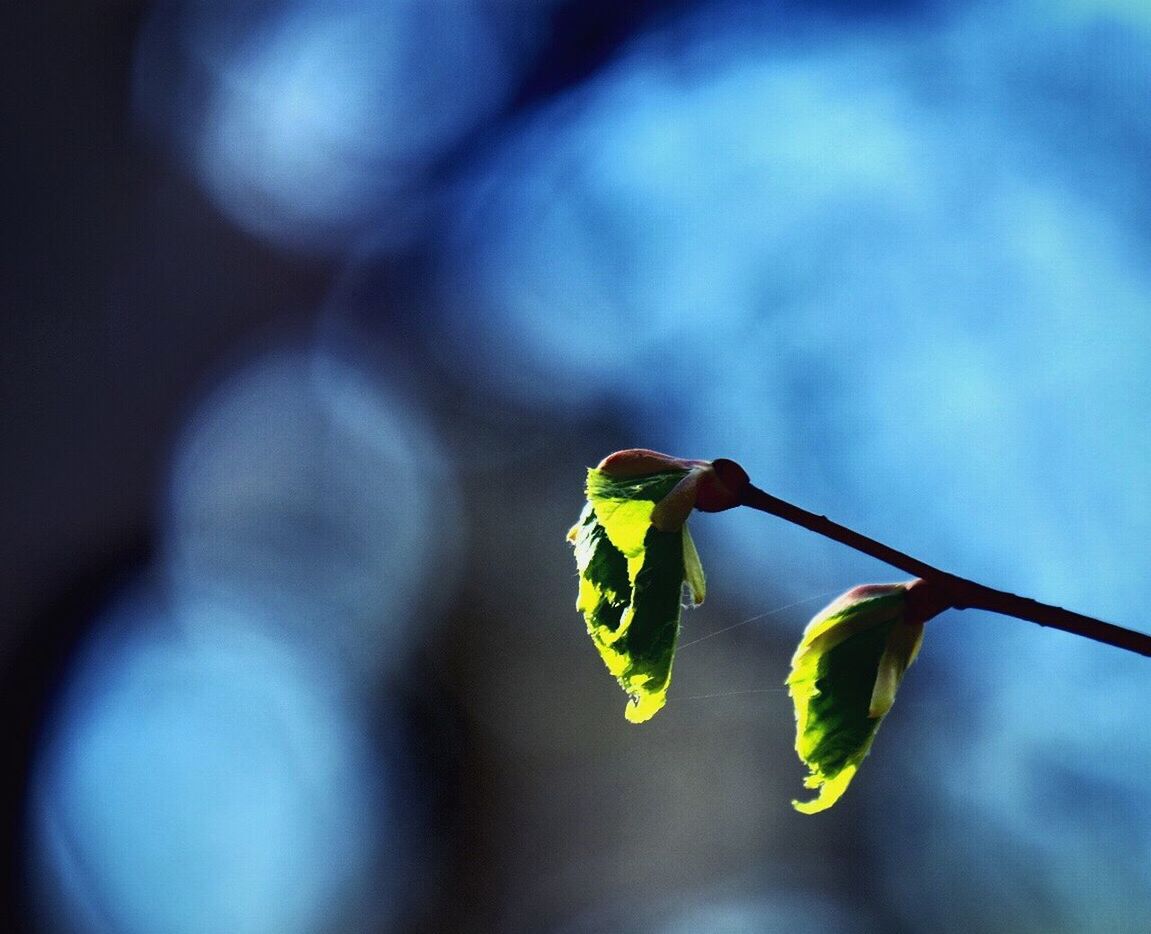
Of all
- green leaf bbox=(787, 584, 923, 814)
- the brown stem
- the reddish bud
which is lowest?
green leaf bbox=(787, 584, 923, 814)

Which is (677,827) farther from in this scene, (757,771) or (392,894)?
(392,894)

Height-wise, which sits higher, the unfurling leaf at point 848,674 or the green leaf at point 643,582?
the green leaf at point 643,582

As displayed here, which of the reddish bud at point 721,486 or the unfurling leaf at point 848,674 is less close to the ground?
the reddish bud at point 721,486

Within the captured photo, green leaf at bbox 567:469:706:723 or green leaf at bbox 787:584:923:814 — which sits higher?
green leaf at bbox 567:469:706:723

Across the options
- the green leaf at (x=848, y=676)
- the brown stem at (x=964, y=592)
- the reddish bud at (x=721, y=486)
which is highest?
the reddish bud at (x=721, y=486)

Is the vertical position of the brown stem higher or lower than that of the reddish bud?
lower
